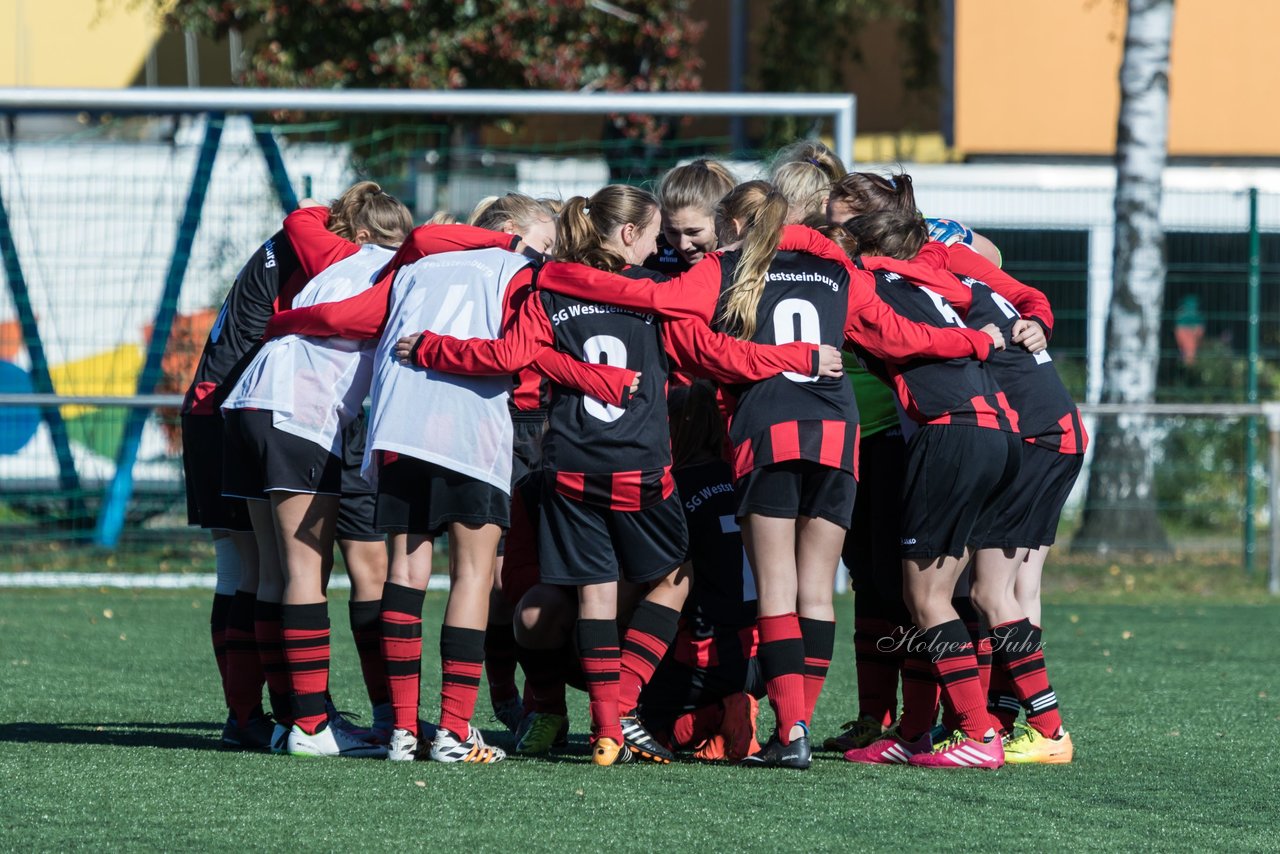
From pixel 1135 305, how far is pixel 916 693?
6.53 metres

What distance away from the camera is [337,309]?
4.52 meters

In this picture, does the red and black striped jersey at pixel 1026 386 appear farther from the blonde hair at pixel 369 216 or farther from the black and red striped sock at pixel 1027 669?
the blonde hair at pixel 369 216

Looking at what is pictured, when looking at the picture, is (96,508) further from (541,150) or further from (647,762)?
(647,762)

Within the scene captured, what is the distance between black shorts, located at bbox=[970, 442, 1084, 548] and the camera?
4.71m

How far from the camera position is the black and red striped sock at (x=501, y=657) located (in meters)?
4.99

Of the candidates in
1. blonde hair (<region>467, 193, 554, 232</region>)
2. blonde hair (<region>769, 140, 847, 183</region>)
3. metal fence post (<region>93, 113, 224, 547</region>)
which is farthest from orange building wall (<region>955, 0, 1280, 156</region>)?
blonde hair (<region>467, 193, 554, 232</region>)

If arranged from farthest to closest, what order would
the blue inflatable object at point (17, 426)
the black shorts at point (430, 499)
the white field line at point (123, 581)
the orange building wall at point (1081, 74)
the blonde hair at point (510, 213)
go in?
the orange building wall at point (1081, 74), the blue inflatable object at point (17, 426), the white field line at point (123, 581), the blonde hair at point (510, 213), the black shorts at point (430, 499)

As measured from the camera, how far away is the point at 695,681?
4770mm

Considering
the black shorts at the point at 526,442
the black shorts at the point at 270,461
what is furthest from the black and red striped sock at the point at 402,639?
the black shorts at the point at 526,442

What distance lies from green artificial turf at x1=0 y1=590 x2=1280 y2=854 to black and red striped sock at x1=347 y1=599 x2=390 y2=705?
1.40ft

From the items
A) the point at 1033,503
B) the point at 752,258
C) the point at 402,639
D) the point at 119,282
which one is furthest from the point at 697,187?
the point at 119,282

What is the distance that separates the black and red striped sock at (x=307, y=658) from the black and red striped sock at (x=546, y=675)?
580 mm

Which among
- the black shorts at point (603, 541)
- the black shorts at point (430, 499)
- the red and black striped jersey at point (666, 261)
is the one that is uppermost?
the red and black striped jersey at point (666, 261)

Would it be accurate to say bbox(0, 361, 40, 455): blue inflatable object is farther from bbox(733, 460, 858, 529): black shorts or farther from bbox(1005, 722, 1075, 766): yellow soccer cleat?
bbox(1005, 722, 1075, 766): yellow soccer cleat
